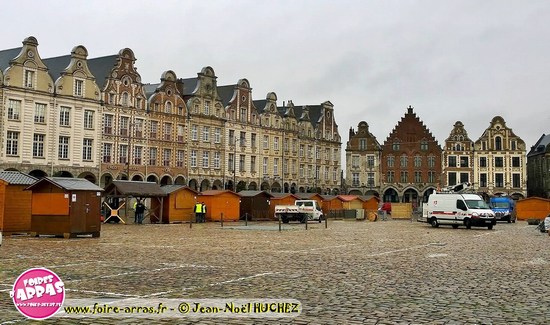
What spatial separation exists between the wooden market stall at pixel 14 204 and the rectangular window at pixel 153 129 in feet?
106

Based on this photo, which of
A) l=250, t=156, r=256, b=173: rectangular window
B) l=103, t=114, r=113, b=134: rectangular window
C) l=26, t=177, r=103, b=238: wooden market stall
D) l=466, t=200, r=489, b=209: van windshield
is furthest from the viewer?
l=250, t=156, r=256, b=173: rectangular window

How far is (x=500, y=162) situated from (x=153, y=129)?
5370cm

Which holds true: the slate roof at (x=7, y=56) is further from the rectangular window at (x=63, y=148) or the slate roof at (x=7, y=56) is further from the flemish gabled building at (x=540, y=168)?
the flemish gabled building at (x=540, y=168)

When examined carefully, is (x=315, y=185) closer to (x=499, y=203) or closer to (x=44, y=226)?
(x=499, y=203)

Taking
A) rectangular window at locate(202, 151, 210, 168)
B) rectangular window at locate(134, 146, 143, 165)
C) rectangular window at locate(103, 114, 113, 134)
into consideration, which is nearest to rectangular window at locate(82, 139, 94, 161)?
rectangular window at locate(103, 114, 113, 134)

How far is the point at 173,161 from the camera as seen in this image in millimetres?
63688

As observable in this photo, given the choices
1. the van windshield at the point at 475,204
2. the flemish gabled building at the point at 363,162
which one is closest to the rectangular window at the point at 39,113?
the van windshield at the point at 475,204

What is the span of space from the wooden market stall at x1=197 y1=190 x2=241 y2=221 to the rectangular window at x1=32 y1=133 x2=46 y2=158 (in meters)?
14.8

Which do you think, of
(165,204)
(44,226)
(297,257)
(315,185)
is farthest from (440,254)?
(315,185)

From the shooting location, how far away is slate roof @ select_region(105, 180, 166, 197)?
140ft

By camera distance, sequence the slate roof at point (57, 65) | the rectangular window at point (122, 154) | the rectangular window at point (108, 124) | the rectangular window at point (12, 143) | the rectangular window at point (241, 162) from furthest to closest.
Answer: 1. the rectangular window at point (241, 162)
2. the rectangular window at point (122, 154)
3. the rectangular window at point (108, 124)
4. the slate roof at point (57, 65)
5. the rectangular window at point (12, 143)

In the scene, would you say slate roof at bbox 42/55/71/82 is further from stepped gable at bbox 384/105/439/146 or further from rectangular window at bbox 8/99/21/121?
stepped gable at bbox 384/105/439/146

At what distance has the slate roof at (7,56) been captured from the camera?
51156 mm

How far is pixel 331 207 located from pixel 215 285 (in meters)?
50.5
